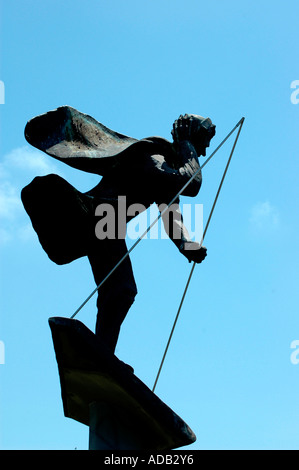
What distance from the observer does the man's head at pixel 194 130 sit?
25.3ft

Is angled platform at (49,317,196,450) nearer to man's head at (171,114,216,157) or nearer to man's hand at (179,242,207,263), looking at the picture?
man's hand at (179,242,207,263)

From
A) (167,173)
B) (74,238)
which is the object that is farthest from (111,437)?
(167,173)

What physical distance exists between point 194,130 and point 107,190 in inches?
41.2

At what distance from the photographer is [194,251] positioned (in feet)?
23.4

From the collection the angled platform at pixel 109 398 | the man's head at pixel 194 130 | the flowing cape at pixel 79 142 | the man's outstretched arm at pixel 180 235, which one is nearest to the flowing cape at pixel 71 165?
the flowing cape at pixel 79 142

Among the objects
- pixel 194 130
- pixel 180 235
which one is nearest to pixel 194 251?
pixel 180 235

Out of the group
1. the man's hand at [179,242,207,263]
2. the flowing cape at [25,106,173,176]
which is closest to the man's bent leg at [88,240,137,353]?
the man's hand at [179,242,207,263]

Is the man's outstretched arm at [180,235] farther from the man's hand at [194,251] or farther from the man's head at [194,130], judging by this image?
the man's head at [194,130]

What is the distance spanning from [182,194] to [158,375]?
5.72ft

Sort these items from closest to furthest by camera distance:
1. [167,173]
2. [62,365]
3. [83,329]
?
[83,329], [62,365], [167,173]

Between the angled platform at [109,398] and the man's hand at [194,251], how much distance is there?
1178 mm

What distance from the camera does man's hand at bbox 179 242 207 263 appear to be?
23.4ft
